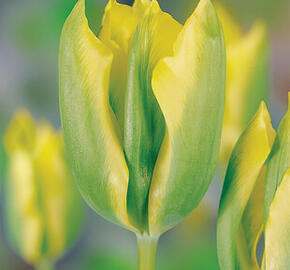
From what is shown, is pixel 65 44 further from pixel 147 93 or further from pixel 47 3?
pixel 47 3

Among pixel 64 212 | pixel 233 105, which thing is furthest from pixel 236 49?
pixel 64 212

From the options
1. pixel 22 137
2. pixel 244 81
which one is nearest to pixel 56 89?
pixel 22 137

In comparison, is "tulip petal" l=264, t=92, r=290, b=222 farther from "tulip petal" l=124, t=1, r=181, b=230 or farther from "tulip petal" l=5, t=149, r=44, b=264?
"tulip petal" l=5, t=149, r=44, b=264

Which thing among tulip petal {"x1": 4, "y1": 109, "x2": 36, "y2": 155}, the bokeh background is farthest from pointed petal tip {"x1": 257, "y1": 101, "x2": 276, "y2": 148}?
the bokeh background

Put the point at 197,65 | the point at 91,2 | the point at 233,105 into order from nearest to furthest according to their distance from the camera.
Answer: the point at 197,65
the point at 233,105
the point at 91,2

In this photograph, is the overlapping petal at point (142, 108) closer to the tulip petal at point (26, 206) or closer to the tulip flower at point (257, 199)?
the tulip flower at point (257, 199)

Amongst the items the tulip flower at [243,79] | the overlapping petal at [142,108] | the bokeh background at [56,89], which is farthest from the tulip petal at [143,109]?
the bokeh background at [56,89]
